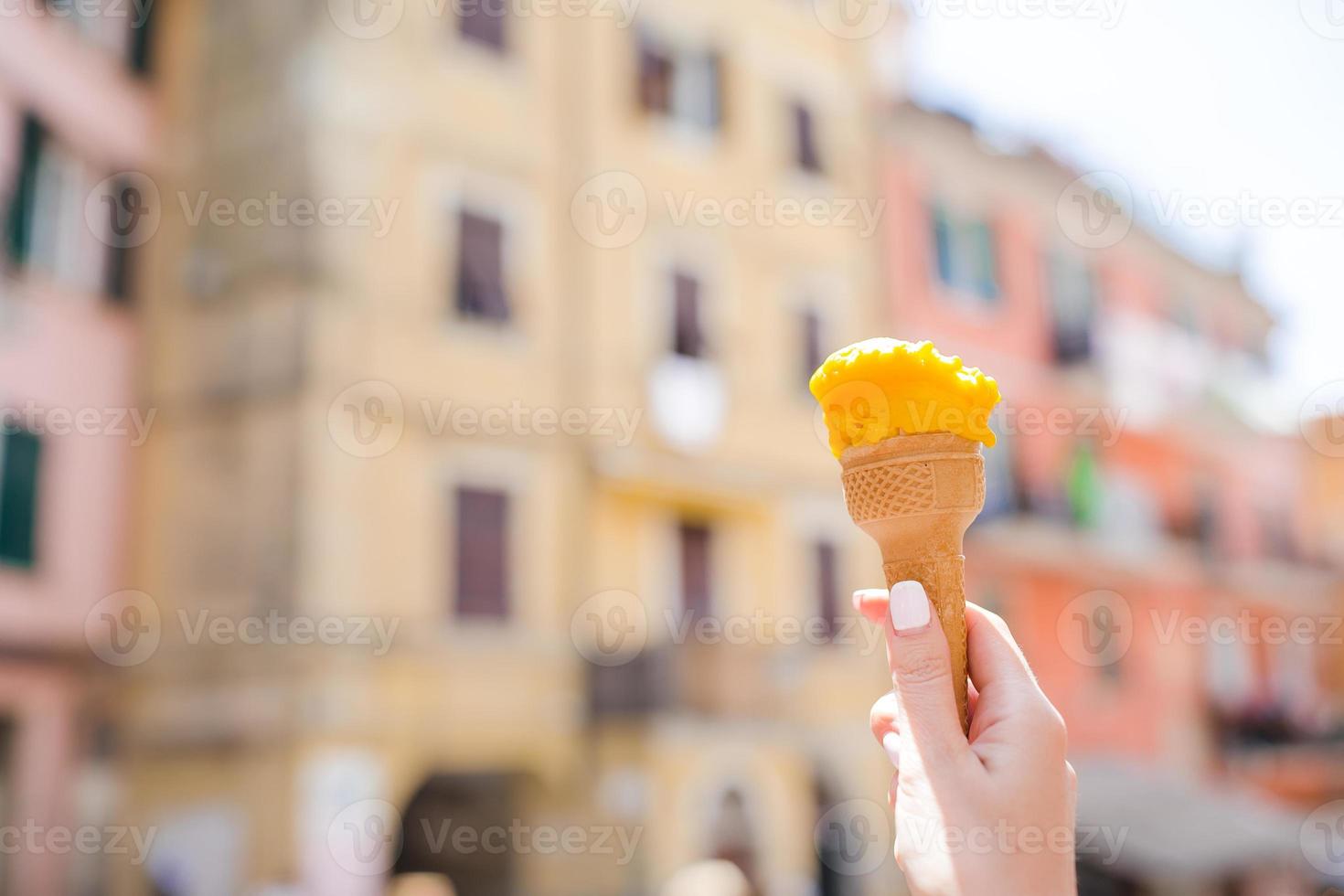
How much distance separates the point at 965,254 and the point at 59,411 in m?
14.5

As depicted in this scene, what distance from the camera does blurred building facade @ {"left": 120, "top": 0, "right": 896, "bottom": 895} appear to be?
12.5m

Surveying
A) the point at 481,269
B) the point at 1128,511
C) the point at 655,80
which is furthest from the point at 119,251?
the point at 1128,511

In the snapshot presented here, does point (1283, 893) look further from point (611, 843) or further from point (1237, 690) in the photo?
point (611, 843)

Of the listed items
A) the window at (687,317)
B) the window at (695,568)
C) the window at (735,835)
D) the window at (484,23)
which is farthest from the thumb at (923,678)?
the window at (687,317)

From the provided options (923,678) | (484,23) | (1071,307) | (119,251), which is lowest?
(923,678)

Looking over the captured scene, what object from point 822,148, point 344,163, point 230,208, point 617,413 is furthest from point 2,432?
point 822,148

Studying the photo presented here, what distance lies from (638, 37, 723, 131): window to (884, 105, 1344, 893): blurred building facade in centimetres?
379

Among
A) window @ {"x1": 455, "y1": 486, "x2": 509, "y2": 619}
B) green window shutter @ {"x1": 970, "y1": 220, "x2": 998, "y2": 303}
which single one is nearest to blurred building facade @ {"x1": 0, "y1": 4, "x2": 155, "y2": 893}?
window @ {"x1": 455, "y1": 486, "x2": 509, "y2": 619}

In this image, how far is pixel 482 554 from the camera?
13.8 metres

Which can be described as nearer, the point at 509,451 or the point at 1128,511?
the point at 509,451

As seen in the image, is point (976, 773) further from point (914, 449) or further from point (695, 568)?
point (695, 568)

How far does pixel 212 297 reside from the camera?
546 inches

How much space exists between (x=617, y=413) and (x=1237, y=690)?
740 inches

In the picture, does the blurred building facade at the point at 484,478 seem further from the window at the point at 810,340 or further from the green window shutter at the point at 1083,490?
the green window shutter at the point at 1083,490
